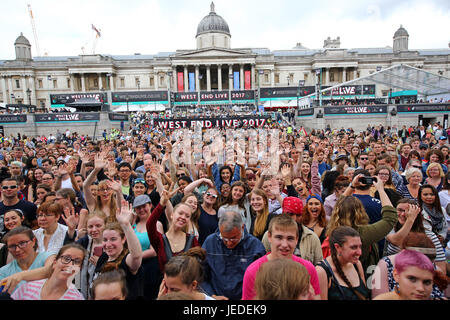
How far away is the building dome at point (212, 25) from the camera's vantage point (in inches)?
2720

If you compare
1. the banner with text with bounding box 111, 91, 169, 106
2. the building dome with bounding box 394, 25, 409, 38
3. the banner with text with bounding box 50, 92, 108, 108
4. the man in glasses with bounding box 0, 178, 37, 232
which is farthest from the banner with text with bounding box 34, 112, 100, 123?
the building dome with bounding box 394, 25, 409, 38

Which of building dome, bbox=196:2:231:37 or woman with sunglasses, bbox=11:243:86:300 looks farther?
building dome, bbox=196:2:231:37

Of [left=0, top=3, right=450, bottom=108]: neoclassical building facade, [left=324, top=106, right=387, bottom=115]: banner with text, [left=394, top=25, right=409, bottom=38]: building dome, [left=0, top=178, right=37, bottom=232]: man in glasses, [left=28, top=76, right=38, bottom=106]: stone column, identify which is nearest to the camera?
[left=0, top=178, right=37, bottom=232]: man in glasses

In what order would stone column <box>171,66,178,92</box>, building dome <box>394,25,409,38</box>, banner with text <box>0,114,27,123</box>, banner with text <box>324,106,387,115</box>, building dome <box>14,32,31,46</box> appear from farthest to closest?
building dome <box>394,25,409,38</box> < building dome <box>14,32,31,46</box> < stone column <box>171,66,178,92</box> < banner with text <box>0,114,27,123</box> < banner with text <box>324,106,387,115</box>

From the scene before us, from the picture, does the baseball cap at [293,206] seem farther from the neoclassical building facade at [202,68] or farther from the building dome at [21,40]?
the building dome at [21,40]

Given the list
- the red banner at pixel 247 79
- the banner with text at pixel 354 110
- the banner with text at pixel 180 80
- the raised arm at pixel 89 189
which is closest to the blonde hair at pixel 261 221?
the raised arm at pixel 89 189

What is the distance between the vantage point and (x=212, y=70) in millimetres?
68562

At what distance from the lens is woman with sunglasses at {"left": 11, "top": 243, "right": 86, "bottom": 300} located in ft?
8.91

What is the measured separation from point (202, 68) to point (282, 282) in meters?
68.5

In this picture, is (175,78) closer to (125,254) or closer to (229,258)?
(125,254)

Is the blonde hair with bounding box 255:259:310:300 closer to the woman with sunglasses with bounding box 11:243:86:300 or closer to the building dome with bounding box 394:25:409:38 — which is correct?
the woman with sunglasses with bounding box 11:243:86:300

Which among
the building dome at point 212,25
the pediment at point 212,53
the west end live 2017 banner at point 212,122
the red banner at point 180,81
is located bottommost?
the west end live 2017 banner at point 212,122

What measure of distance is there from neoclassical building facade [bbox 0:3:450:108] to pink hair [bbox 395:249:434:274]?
63926 mm
